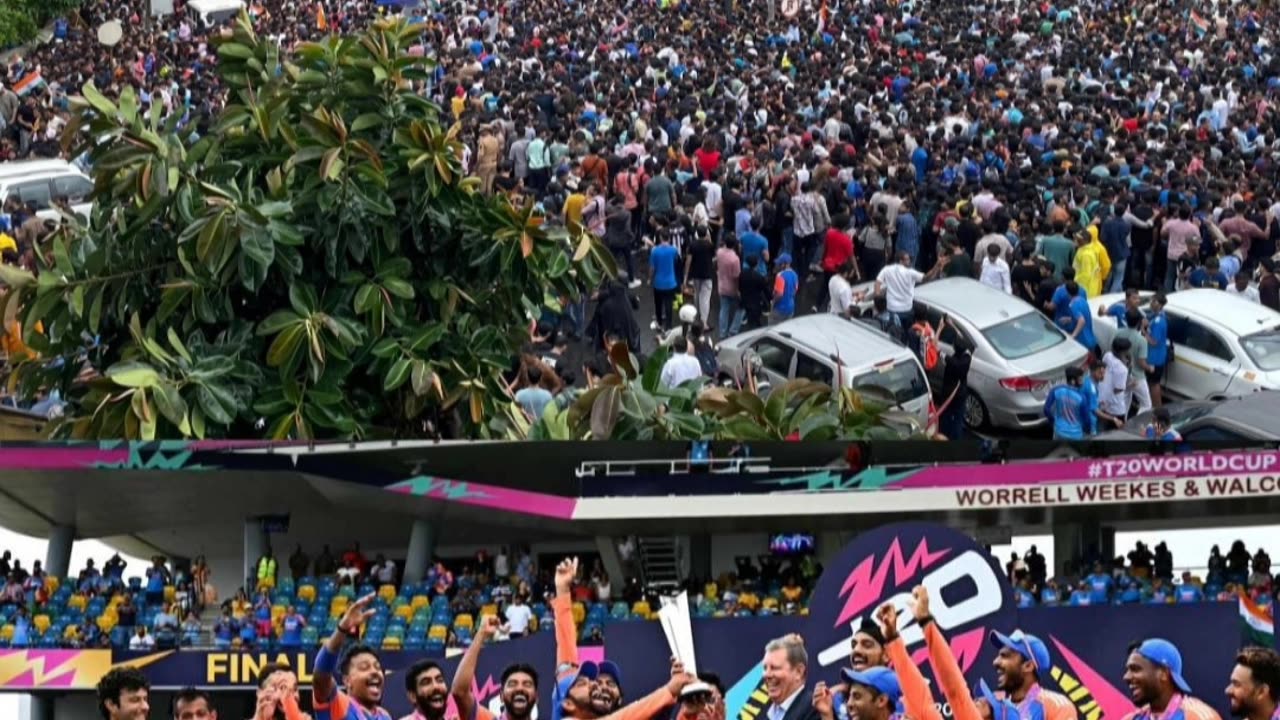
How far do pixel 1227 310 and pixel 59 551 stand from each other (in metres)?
12.1

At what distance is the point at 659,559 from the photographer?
83.0ft

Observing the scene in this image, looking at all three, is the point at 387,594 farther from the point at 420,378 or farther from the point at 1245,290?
the point at 1245,290

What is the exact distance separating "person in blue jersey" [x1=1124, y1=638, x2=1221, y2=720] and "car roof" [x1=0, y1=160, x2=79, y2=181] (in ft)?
90.9

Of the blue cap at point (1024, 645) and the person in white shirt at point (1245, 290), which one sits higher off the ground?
the person in white shirt at point (1245, 290)

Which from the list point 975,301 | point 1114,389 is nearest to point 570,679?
point 1114,389

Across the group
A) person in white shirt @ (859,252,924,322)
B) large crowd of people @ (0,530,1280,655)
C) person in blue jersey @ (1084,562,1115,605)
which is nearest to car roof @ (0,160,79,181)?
large crowd of people @ (0,530,1280,655)

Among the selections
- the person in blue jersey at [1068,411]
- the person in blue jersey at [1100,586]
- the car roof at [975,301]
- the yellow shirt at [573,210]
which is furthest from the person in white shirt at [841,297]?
the person in blue jersey at [1100,586]

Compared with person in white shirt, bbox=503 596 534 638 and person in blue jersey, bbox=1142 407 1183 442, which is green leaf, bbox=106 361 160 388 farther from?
person in blue jersey, bbox=1142 407 1183 442

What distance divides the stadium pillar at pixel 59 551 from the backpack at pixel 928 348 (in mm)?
8913

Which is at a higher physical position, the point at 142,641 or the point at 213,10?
the point at 213,10

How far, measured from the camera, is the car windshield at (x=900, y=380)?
85.4ft

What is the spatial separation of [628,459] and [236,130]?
16.3ft

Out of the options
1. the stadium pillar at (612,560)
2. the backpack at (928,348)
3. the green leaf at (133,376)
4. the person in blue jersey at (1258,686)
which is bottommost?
the person in blue jersey at (1258,686)

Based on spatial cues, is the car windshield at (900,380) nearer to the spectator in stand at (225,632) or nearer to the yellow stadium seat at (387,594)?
the yellow stadium seat at (387,594)
